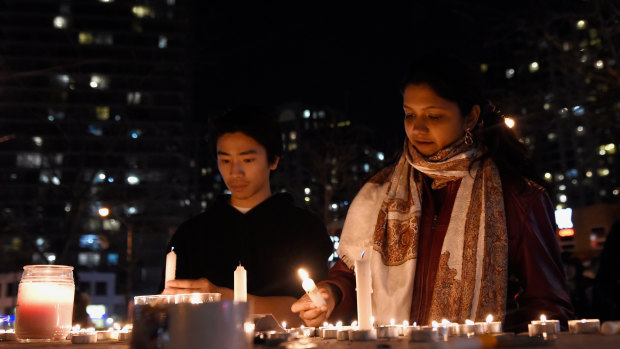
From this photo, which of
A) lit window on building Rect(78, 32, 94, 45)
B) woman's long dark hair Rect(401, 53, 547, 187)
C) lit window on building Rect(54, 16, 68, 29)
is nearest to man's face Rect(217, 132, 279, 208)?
woman's long dark hair Rect(401, 53, 547, 187)

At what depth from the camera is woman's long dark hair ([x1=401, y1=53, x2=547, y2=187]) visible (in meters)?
3.04

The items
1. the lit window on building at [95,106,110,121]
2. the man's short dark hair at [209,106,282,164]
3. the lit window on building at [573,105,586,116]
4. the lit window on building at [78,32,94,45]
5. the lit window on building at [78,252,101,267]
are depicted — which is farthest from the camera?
the lit window on building at [78,252,101,267]

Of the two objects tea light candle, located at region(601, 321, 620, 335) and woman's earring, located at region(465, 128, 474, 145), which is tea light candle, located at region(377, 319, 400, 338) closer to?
tea light candle, located at region(601, 321, 620, 335)

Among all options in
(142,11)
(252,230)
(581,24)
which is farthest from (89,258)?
(252,230)

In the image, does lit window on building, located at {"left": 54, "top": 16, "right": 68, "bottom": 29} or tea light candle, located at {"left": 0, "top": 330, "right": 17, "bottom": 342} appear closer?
tea light candle, located at {"left": 0, "top": 330, "right": 17, "bottom": 342}

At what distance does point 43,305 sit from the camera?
232 cm

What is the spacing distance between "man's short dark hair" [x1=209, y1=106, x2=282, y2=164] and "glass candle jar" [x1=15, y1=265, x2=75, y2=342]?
1.66 m

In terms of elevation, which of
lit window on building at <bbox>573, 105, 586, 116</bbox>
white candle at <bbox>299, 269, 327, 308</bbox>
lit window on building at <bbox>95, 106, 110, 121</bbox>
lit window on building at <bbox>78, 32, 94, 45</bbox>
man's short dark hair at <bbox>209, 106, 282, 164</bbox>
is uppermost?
lit window on building at <bbox>78, 32, 94, 45</bbox>

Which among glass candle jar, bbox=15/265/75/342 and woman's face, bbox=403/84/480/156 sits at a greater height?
woman's face, bbox=403/84/480/156

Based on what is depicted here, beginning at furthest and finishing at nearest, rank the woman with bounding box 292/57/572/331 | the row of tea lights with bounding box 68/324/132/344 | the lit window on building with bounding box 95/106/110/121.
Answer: the lit window on building with bounding box 95/106/110/121 → the woman with bounding box 292/57/572/331 → the row of tea lights with bounding box 68/324/132/344

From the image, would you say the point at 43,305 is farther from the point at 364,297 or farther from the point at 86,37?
the point at 86,37

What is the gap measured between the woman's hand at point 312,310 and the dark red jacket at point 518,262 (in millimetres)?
116

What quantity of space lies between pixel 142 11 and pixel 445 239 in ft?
305

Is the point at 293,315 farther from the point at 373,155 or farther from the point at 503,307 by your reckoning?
the point at 373,155
